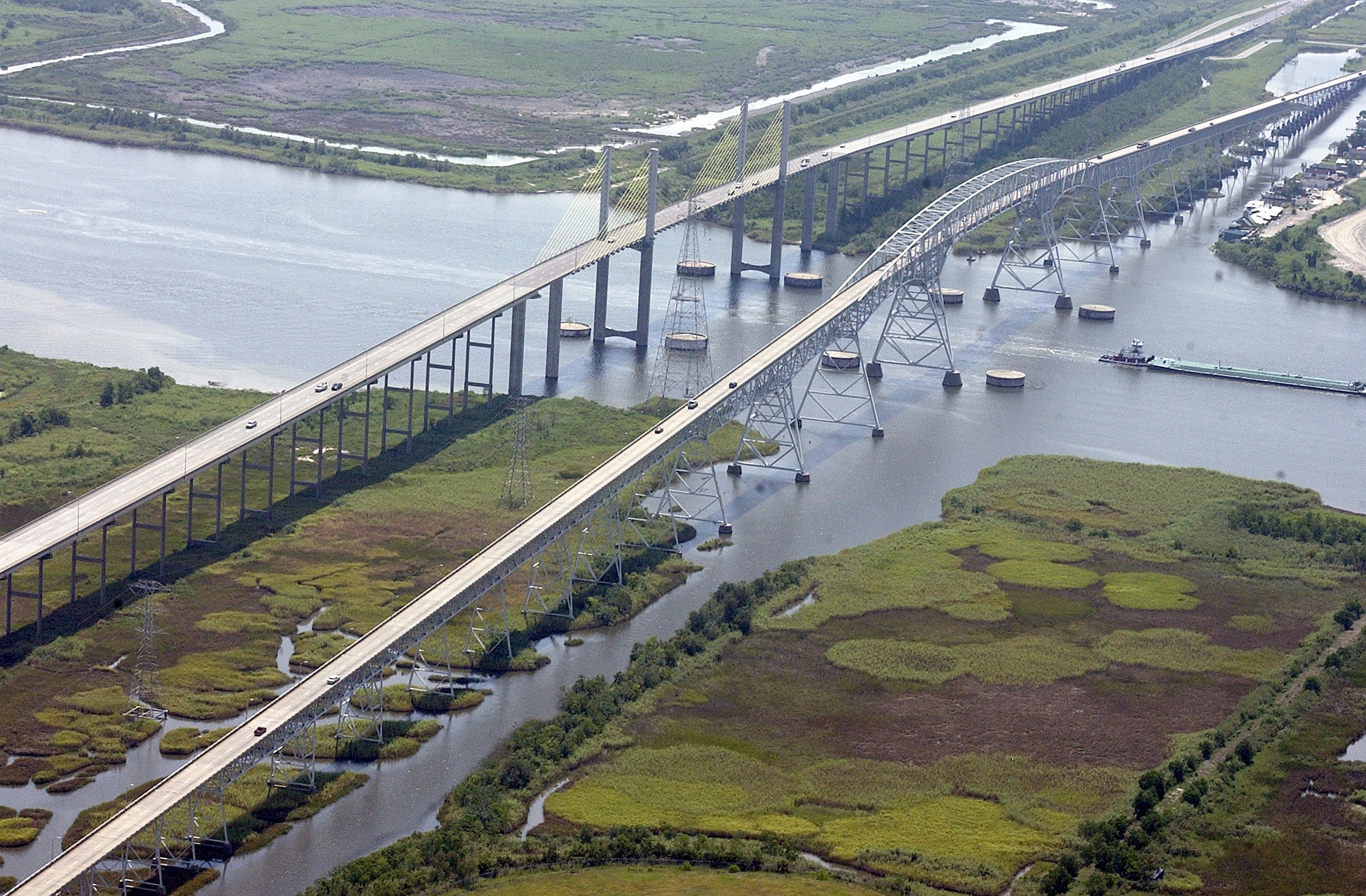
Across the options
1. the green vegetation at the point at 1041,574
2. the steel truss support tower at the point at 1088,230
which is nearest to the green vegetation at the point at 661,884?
the green vegetation at the point at 1041,574

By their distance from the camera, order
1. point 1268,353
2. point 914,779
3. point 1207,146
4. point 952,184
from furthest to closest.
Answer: point 1207,146, point 952,184, point 1268,353, point 914,779

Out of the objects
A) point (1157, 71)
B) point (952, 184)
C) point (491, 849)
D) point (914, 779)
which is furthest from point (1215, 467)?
point (1157, 71)

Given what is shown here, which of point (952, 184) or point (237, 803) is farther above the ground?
point (952, 184)

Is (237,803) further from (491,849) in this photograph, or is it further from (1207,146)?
(1207,146)

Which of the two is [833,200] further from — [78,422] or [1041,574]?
[1041,574]

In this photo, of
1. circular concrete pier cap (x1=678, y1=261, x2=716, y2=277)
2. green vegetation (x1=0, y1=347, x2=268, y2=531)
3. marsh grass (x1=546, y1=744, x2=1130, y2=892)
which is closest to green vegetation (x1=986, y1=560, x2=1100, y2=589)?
marsh grass (x1=546, y1=744, x2=1130, y2=892)

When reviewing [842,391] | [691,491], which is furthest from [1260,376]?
[691,491]

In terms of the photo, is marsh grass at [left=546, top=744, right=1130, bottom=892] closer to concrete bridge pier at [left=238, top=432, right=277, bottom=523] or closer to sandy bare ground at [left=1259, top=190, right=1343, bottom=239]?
concrete bridge pier at [left=238, top=432, right=277, bottom=523]
